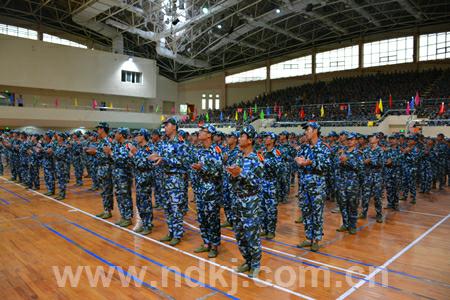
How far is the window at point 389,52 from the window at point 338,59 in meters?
0.93

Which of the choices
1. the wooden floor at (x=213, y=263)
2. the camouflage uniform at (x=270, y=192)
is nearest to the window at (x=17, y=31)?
the wooden floor at (x=213, y=263)

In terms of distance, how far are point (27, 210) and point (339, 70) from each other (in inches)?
1003

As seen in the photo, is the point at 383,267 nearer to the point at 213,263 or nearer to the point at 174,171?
the point at 213,263

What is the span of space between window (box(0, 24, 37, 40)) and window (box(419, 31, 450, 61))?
29551mm

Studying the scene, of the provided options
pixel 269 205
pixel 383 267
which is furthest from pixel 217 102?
pixel 383 267

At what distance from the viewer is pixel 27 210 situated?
7.26 metres

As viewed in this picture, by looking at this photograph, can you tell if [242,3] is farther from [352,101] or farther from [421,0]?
[421,0]

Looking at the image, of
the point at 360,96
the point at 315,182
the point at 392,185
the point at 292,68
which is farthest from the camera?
the point at 292,68

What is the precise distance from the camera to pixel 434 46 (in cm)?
2278

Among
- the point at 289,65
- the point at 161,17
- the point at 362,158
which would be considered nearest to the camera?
the point at 362,158

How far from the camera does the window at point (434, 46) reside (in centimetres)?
2230

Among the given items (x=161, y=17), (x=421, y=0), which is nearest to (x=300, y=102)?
(x=421, y=0)

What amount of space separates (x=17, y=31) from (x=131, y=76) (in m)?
9.33

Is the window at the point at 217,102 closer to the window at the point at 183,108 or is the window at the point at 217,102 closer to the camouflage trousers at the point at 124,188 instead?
the window at the point at 183,108
